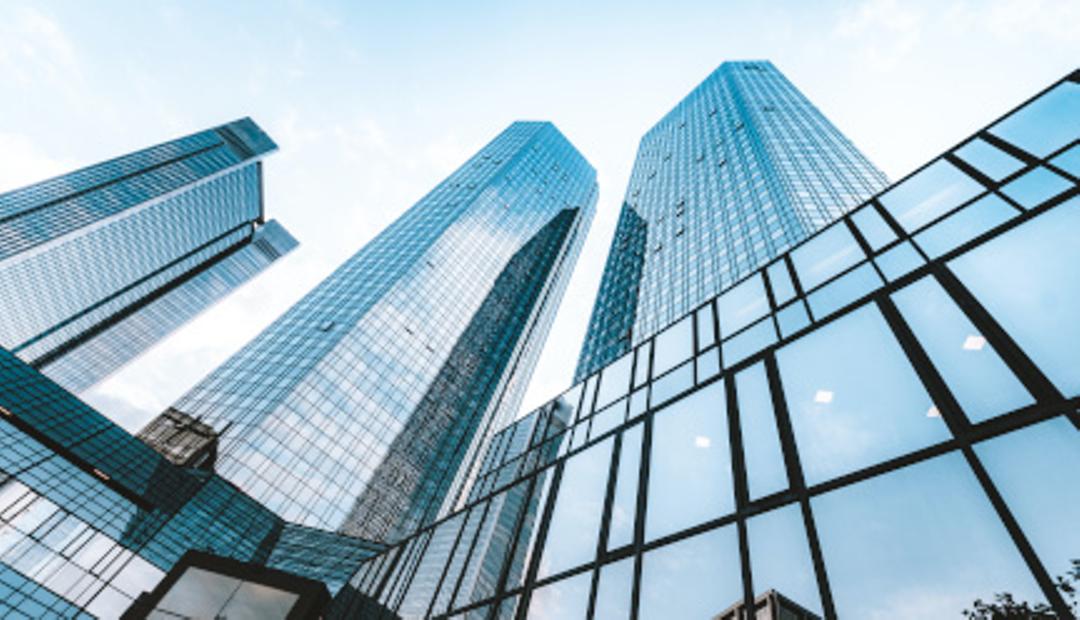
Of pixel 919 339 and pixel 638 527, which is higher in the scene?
pixel 919 339

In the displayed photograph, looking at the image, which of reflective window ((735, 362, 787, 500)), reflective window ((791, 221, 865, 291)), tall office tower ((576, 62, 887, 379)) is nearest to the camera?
reflective window ((735, 362, 787, 500))

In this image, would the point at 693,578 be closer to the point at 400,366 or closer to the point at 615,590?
the point at 615,590

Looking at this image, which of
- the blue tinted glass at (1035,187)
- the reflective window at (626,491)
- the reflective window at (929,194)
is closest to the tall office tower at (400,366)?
the reflective window at (626,491)

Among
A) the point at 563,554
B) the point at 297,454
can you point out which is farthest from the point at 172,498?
the point at 563,554

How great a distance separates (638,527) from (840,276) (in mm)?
5941

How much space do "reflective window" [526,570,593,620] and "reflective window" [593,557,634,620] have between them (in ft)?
1.01

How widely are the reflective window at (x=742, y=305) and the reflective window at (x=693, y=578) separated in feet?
17.6

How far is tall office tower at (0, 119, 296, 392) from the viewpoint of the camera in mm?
141625

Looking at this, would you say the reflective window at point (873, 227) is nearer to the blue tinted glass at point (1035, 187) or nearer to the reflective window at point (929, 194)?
the reflective window at point (929, 194)

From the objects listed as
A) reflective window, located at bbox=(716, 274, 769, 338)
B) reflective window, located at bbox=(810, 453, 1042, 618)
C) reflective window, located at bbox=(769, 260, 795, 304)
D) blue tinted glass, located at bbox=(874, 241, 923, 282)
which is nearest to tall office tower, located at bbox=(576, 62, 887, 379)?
reflective window, located at bbox=(716, 274, 769, 338)

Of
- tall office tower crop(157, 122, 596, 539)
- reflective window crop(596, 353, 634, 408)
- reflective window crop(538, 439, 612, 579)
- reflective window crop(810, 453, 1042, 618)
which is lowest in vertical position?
reflective window crop(810, 453, 1042, 618)

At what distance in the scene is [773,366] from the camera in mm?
9219

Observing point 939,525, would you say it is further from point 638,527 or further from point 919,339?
point 638,527

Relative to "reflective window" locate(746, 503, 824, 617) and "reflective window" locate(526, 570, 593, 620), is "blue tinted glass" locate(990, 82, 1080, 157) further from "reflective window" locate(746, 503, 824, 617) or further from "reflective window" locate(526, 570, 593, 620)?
"reflective window" locate(526, 570, 593, 620)
